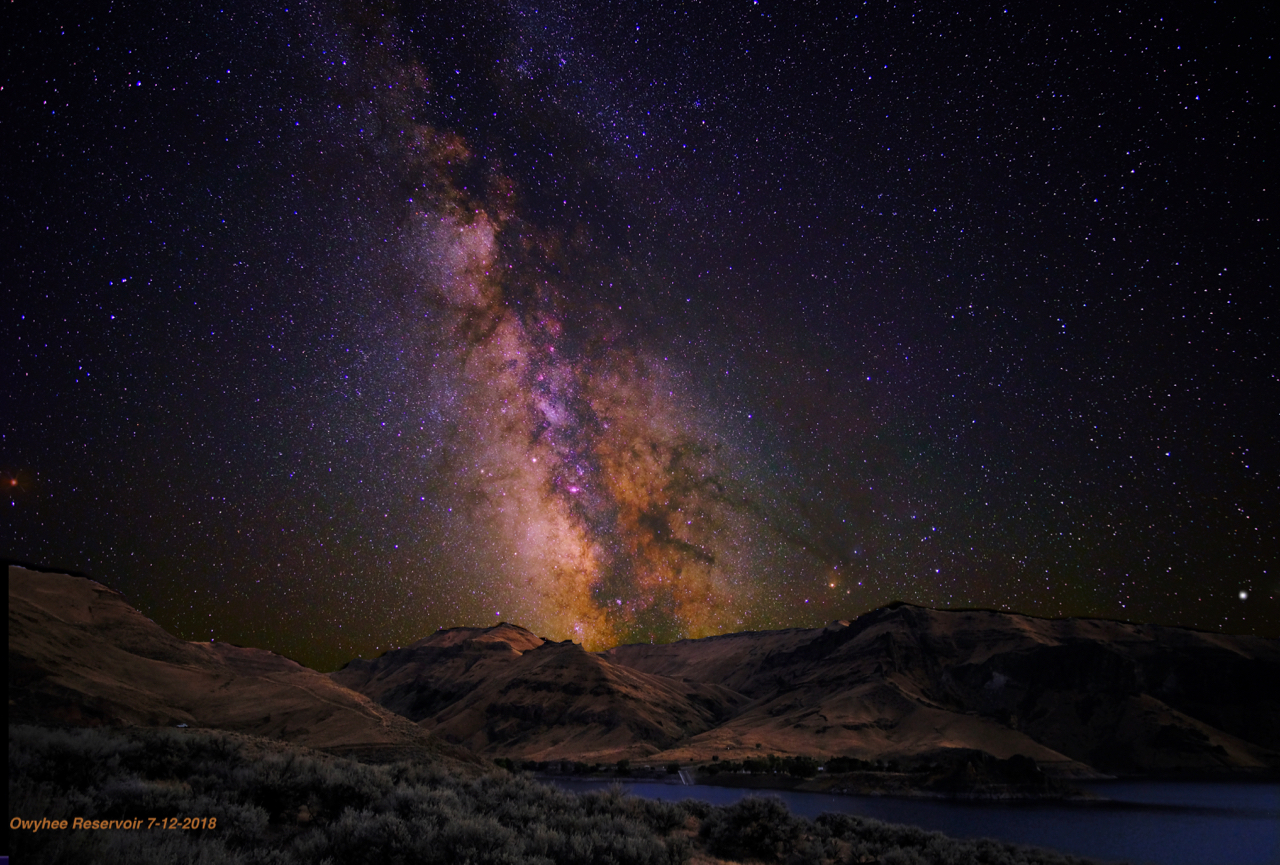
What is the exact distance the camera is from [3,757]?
17.0ft

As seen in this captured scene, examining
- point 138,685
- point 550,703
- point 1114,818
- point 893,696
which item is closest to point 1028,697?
point 893,696

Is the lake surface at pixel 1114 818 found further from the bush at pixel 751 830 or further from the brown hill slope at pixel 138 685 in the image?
the bush at pixel 751 830

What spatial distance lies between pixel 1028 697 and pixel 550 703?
94403 millimetres

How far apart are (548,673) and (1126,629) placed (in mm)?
133339

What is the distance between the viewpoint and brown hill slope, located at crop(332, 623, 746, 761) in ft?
331

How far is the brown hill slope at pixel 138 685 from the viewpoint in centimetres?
2539

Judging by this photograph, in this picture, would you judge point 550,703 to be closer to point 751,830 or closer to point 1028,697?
point 1028,697

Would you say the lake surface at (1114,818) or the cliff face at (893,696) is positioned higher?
the cliff face at (893,696)

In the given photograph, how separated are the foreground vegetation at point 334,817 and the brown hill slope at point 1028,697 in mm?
82209

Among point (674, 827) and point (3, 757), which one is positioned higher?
point (3, 757)

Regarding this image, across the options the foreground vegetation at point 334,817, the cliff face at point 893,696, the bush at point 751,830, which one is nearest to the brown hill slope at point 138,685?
the cliff face at point 893,696

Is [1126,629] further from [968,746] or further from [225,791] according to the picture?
[225,791]

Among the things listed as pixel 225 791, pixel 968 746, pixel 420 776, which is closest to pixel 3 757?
pixel 225 791

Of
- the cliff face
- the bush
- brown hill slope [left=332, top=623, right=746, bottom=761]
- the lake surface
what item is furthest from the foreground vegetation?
brown hill slope [left=332, top=623, right=746, bottom=761]
